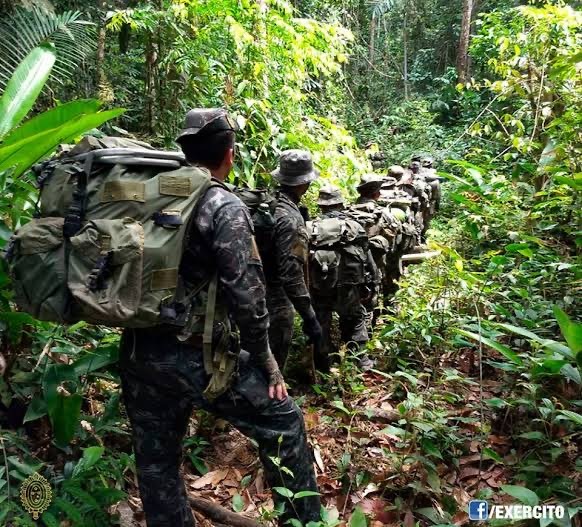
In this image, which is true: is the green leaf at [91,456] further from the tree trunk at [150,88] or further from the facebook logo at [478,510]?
the tree trunk at [150,88]

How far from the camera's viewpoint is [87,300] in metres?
1.88

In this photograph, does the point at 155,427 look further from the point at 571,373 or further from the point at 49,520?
the point at 571,373

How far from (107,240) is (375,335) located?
11.3 ft

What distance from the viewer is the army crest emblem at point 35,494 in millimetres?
2180

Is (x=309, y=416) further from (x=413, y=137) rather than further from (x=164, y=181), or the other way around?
(x=413, y=137)

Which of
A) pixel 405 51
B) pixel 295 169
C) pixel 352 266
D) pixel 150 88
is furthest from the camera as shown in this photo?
pixel 405 51

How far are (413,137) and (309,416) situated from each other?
48.3 ft

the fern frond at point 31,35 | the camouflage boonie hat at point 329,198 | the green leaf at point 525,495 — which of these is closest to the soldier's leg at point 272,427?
the green leaf at point 525,495

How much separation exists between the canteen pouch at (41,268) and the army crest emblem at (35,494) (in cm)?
78

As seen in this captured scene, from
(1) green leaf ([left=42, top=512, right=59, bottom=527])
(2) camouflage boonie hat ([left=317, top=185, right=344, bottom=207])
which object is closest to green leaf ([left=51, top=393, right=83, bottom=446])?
(1) green leaf ([left=42, top=512, right=59, bottom=527])

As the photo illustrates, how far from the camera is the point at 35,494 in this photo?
7.25 ft

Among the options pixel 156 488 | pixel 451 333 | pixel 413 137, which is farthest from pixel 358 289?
pixel 413 137

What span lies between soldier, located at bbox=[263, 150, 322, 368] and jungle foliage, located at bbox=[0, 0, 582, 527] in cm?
62

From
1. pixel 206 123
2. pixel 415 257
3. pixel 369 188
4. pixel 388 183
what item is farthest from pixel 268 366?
pixel 388 183
